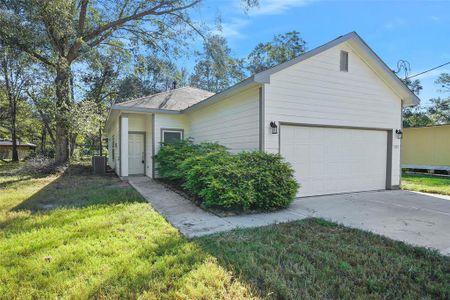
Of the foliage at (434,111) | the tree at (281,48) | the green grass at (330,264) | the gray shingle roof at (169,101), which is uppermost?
the tree at (281,48)

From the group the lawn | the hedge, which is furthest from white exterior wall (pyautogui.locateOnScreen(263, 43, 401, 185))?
the lawn

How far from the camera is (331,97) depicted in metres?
7.70

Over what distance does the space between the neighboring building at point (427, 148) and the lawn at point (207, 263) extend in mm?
13879

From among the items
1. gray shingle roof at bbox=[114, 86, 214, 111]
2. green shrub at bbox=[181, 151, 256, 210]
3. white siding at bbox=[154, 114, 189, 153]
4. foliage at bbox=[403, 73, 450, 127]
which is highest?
foliage at bbox=[403, 73, 450, 127]

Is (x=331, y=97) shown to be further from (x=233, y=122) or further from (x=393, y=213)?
(x=393, y=213)

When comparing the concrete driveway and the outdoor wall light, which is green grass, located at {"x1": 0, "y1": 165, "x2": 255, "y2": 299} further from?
the outdoor wall light

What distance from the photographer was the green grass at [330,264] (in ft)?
8.28

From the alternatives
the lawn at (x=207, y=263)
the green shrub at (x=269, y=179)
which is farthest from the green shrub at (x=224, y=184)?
the lawn at (x=207, y=263)

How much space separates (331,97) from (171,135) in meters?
6.67

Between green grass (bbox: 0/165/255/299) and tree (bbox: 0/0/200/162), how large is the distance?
29.0 ft

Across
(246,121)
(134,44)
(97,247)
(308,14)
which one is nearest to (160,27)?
(134,44)

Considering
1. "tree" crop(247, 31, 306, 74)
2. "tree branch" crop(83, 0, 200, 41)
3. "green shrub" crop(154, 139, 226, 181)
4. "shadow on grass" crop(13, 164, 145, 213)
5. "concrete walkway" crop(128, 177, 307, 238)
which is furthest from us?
"tree" crop(247, 31, 306, 74)

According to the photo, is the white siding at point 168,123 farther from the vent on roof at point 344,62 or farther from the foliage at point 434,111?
the foliage at point 434,111

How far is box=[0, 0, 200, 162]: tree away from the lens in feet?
35.2
